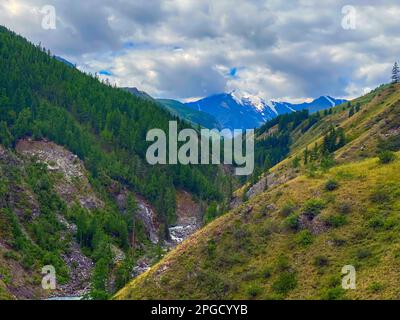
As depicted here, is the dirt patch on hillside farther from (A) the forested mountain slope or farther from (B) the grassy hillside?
(B) the grassy hillside

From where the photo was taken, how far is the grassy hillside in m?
66.9

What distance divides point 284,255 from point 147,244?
9058 cm

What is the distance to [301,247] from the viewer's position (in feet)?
254

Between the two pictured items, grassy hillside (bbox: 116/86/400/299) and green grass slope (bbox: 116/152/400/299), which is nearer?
green grass slope (bbox: 116/152/400/299)

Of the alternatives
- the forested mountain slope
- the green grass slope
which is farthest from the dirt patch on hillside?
the green grass slope

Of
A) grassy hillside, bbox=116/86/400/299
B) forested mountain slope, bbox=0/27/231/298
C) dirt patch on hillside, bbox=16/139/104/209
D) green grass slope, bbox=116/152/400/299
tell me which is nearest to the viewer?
green grass slope, bbox=116/152/400/299

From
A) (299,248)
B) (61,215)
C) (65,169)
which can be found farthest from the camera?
(65,169)

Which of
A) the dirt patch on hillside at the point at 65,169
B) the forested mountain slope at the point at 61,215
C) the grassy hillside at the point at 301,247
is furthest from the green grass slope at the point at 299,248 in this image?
the dirt patch on hillside at the point at 65,169

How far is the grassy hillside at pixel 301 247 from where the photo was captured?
66.9m

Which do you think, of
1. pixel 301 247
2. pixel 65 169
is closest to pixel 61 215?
pixel 65 169

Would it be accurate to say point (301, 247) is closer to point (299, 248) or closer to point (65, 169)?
point (299, 248)

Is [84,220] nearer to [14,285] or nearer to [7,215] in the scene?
[7,215]
